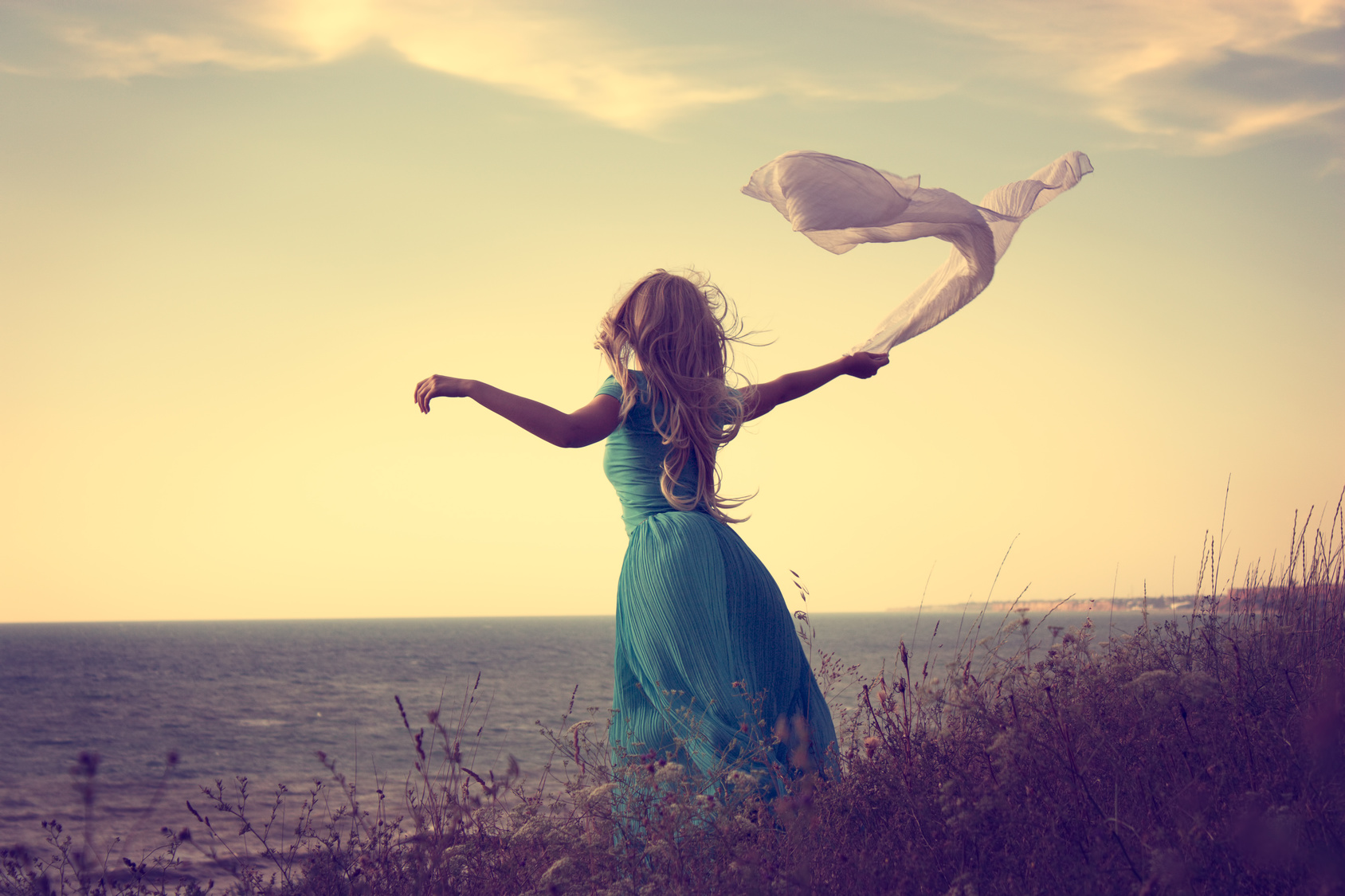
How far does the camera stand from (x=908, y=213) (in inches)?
147

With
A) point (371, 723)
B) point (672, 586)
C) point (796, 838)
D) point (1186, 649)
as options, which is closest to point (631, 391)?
point (672, 586)

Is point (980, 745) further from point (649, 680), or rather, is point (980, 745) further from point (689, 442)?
point (689, 442)

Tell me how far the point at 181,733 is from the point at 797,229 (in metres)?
45.9

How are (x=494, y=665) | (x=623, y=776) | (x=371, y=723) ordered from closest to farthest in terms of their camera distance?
(x=623, y=776)
(x=371, y=723)
(x=494, y=665)

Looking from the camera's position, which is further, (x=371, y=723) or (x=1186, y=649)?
(x=371, y=723)

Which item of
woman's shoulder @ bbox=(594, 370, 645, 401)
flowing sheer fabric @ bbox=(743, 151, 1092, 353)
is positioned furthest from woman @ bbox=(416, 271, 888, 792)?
flowing sheer fabric @ bbox=(743, 151, 1092, 353)

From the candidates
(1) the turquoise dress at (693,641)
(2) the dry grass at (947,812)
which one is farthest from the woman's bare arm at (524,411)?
(2) the dry grass at (947,812)

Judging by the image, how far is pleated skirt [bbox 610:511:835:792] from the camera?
3090 millimetres

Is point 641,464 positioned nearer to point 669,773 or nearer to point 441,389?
point 441,389

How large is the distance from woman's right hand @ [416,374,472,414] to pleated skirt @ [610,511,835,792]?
1015 mm

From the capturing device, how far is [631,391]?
3303mm

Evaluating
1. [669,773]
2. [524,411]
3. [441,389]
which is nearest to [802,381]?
[524,411]

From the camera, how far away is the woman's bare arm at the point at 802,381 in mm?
3639

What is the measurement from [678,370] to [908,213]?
1.23 meters
